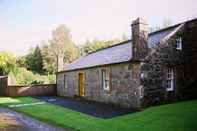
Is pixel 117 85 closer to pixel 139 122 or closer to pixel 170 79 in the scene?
pixel 170 79

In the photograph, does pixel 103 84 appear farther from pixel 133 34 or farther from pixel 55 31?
pixel 55 31

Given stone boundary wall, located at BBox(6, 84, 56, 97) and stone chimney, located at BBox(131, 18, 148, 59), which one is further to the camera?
stone boundary wall, located at BBox(6, 84, 56, 97)

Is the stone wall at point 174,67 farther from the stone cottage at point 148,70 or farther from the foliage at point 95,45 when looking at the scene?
the foliage at point 95,45

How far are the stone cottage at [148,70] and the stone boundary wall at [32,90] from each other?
9373 mm

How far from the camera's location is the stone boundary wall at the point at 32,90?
26.5 metres

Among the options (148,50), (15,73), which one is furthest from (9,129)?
(15,73)

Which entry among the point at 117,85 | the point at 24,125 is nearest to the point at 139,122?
the point at 24,125

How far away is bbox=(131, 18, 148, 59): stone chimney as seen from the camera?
15.0 metres

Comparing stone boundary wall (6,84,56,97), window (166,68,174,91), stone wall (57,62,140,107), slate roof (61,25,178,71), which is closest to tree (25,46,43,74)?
stone boundary wall (6,84,56,97)

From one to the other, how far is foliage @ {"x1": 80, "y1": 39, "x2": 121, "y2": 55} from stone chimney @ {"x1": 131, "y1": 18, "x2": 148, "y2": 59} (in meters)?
41.2

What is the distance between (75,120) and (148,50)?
667 centimetres

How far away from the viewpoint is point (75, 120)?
11.7 metres

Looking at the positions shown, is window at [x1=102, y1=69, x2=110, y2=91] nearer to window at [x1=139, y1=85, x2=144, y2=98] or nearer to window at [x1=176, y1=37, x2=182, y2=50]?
window at [x1=139, y1=85, x2=144, y2=98]

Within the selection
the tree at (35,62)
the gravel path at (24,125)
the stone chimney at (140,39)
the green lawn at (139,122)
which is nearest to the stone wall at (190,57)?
the stone chimney at (140,39)
